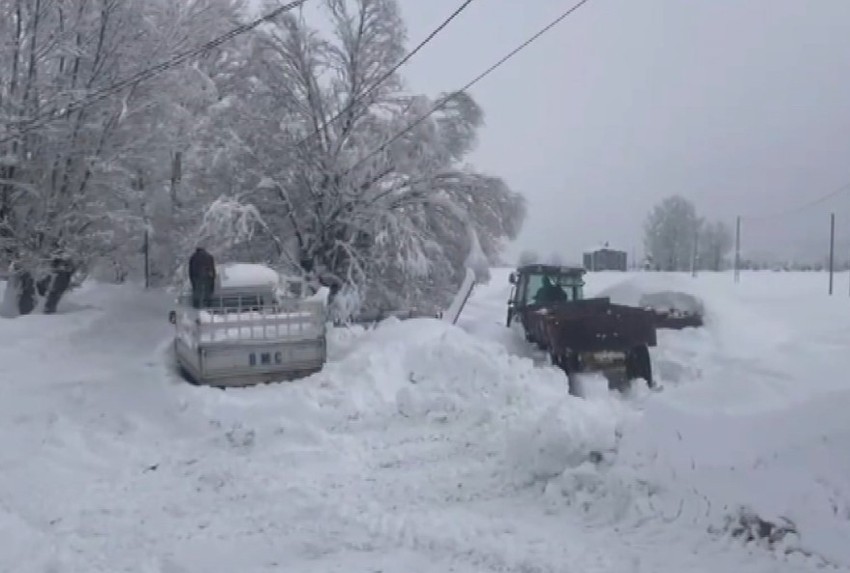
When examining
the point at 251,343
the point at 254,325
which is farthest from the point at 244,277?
the point at 251,343

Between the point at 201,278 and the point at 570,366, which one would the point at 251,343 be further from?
the point at 570,366

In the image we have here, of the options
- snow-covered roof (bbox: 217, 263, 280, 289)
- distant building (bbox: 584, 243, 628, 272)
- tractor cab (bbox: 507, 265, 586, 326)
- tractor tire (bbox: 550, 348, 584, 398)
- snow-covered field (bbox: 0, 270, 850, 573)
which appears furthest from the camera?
distant building (bbox: 584, 243, 628, 272)

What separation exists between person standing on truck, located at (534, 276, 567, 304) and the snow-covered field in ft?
22.6

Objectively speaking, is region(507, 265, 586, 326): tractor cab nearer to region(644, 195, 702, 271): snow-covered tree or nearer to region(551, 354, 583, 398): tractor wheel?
region(551, 354, 583, 398): tractor wheel

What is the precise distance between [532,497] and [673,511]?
141 cm

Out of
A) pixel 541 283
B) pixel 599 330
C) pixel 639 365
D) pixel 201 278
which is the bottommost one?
pixel 639 365

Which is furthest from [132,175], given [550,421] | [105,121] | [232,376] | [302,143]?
[550,421]

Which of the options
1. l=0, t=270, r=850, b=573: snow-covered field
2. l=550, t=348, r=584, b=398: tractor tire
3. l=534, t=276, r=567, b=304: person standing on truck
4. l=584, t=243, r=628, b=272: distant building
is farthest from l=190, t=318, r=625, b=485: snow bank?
l=584, t=243, r=628, b=272: distant building

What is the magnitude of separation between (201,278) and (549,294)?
9592 millimetres

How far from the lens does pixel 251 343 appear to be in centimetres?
1133

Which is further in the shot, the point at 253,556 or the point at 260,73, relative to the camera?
the point at 260,73

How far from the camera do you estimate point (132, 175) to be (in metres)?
18.5

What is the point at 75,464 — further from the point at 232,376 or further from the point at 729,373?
the point at 729,373

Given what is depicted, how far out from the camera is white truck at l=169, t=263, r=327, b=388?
36.4 feet
